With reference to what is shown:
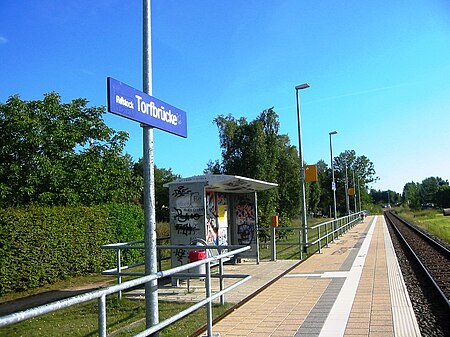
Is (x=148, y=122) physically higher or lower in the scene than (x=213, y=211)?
higher

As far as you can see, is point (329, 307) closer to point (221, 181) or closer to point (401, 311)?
point (401, 311)

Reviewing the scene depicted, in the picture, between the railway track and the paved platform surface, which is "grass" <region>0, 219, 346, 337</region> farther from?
the railway track

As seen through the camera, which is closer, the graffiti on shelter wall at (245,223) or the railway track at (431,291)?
the railway track at (431,291)

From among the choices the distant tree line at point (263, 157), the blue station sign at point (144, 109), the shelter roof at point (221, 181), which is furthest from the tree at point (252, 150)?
the blue station sign at point (144, 109)

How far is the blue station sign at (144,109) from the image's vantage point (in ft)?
15.3

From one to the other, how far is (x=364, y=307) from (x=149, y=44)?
543 centimetres

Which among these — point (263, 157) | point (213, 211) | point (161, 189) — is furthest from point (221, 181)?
point (161, 189)

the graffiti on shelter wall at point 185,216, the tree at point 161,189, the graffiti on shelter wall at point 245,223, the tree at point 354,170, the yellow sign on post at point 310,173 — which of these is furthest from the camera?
the tree at point 354,170

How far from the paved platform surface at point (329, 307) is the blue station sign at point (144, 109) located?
9.70ft

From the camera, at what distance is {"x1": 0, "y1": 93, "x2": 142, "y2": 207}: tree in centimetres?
1836

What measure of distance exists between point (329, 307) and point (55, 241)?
813cm

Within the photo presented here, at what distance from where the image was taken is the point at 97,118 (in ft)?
72.0

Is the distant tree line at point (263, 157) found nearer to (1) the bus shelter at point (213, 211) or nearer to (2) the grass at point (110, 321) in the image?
(1) the bus shelter at point (213, 211)

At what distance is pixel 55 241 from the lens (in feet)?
41.9
